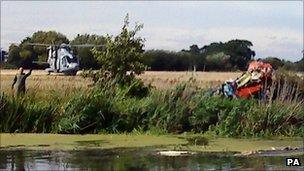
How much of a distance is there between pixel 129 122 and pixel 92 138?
2080 millimetres

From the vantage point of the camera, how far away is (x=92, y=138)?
1831cm

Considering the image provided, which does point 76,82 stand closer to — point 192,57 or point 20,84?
point 20,84

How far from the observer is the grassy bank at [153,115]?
64.6 feet

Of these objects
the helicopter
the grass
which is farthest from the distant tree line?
the grass

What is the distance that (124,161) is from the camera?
13.9m

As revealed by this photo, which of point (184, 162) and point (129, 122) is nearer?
point (184, 162)

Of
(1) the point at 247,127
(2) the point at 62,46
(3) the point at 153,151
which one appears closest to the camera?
(3) the point at 153,151

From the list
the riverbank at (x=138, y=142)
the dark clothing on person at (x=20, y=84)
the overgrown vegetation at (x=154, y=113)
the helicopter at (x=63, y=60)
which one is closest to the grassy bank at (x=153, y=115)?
the overgrown vegetation at (x=154, y=113)

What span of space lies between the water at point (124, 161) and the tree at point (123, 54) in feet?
31.7

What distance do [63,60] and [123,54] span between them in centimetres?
3898

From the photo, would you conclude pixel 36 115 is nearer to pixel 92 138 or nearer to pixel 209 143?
pixel 92 138

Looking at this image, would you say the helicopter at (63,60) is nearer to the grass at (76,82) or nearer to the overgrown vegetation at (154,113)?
the grass at (76,82)

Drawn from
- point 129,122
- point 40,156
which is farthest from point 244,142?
point 40,156

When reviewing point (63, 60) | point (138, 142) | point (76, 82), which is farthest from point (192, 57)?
point (138, 142)
